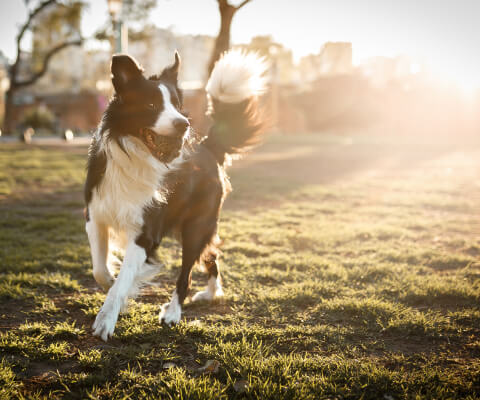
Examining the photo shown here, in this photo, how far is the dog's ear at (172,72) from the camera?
137 inches

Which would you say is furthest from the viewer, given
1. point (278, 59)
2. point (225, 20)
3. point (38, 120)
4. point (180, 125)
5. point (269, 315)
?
point (278, 59)

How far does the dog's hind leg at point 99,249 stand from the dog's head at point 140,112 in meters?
0.74

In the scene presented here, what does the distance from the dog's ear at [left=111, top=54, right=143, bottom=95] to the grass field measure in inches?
72.0

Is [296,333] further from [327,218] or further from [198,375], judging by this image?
[327,218]

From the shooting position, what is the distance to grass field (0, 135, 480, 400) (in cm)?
257

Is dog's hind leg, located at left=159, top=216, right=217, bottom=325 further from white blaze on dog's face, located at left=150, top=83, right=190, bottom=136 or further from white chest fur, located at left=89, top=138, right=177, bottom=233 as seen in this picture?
white blaze on dog's face, located at left=150, top=83, right=190, bottom=136

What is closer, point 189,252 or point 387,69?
point 189,252

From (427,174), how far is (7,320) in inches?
578

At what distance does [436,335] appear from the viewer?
332 centimetres

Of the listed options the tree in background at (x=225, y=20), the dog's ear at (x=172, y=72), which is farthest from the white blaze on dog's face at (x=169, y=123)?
the tree in background at (x=225, y=20)

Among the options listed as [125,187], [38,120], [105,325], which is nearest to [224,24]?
[125,187]

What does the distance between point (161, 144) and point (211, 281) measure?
148 cm

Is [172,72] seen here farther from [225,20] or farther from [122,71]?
[225,20]

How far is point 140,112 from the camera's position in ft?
10.0
